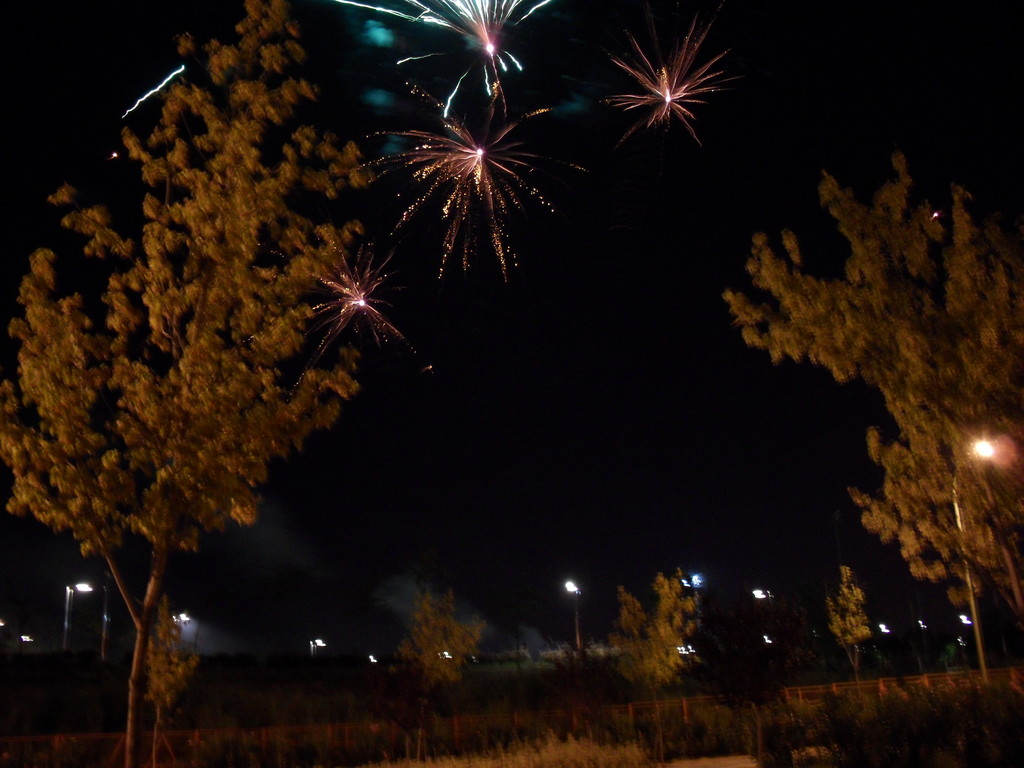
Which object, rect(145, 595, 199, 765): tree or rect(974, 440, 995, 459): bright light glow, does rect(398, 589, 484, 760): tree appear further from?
rect(974, 440, 995, 459): bright light glow

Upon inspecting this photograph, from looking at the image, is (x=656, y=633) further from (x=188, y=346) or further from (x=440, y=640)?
(x=188, y=346)

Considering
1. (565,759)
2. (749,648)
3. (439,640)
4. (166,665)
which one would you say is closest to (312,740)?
(439,640)

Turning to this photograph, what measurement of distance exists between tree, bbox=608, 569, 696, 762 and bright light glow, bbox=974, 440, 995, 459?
64.8 feet

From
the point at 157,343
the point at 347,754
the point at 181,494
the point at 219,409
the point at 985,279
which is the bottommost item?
the point at 347,754

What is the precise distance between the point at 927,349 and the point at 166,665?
45.9ft

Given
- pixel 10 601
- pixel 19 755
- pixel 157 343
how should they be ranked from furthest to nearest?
pixel 10 601 < pixel 19 755 < pixel 157 343

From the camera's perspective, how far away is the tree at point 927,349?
12078 mm

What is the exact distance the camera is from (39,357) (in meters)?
8.55

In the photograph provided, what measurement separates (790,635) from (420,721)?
428 inches

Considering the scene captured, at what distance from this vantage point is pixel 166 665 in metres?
18.0

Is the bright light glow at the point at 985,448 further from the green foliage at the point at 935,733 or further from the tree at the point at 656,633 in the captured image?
the tree at the point at 656,633

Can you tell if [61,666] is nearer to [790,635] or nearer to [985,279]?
[790,635]

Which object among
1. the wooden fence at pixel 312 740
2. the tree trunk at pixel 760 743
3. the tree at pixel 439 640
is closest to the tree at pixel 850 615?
the wooden fence at pixel 312 740

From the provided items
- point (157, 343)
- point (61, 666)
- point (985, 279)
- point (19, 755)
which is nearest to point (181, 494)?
point (157, 343)
